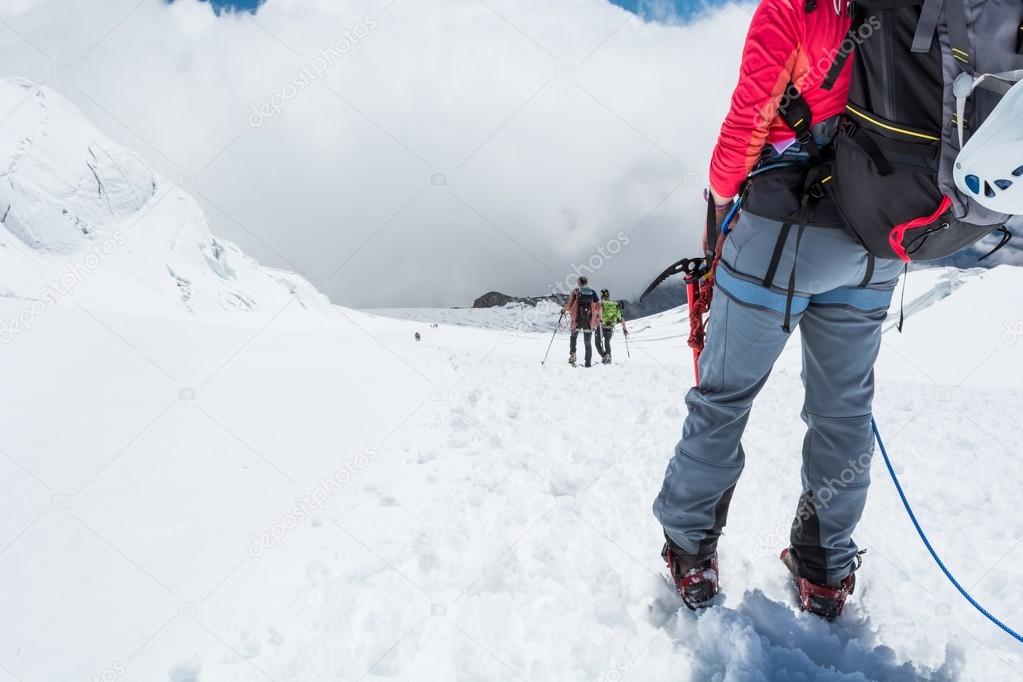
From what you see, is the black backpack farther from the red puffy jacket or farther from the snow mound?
the snow mound

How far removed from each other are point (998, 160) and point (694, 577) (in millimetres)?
1701

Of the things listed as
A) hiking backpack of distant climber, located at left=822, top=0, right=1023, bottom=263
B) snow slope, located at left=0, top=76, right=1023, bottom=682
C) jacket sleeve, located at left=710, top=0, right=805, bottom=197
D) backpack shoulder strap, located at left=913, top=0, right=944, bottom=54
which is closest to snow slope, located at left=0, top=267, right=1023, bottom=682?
snow slope, located at left=0, top=76, right=1023, bottom=682

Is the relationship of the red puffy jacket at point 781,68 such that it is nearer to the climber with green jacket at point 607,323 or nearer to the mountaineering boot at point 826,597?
the mountaineering boot at point 826,597

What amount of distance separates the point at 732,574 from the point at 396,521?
173cm

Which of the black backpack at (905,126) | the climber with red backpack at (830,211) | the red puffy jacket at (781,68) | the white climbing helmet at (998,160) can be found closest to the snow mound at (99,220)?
the climber with red backpack at (830,211)

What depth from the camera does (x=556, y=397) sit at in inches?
273

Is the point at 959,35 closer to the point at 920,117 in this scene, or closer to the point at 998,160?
the point at 920,117

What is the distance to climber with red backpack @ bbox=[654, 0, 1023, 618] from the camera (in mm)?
1309

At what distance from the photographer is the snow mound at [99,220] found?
32.9 m

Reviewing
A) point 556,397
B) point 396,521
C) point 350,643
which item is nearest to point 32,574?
point 350,643

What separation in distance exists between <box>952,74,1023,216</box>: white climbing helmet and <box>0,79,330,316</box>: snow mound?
23.3 metres

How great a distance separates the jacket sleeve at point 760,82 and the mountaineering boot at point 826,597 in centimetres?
161

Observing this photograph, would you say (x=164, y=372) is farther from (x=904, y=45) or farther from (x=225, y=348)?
(x=904, y=45)

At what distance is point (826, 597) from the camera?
220 cm
